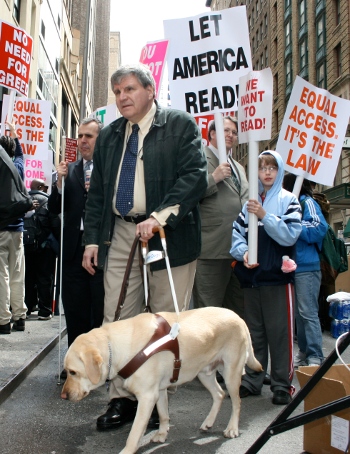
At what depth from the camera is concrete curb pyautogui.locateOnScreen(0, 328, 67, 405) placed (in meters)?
4.16

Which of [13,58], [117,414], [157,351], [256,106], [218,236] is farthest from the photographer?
[13,58]

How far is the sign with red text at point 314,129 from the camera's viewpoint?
636cm

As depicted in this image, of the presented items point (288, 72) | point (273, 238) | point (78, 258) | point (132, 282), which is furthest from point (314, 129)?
point (288, 72)

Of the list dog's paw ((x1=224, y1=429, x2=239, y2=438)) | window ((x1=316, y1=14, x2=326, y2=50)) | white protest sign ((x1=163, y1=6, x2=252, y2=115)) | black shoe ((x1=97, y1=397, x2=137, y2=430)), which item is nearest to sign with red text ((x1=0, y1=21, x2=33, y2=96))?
white protest sign ((x1=163, y1=6, x2=252, y2=115))

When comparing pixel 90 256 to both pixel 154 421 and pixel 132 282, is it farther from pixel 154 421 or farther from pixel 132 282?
pixel 154 421

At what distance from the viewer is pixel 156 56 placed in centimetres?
803

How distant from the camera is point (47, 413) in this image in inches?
155

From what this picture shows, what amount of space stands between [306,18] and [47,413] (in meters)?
41.3

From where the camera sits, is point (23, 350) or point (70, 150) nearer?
point (23, 350)

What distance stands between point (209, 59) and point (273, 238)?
2.40 meters

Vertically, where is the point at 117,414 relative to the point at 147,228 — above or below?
below

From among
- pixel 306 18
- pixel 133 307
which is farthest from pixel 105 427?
pixel 306 18

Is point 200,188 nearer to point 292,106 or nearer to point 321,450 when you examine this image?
point 321,450

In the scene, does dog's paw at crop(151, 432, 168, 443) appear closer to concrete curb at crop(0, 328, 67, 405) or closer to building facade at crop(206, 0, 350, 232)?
concrete curb at crop(0, 328, 67, 405)
